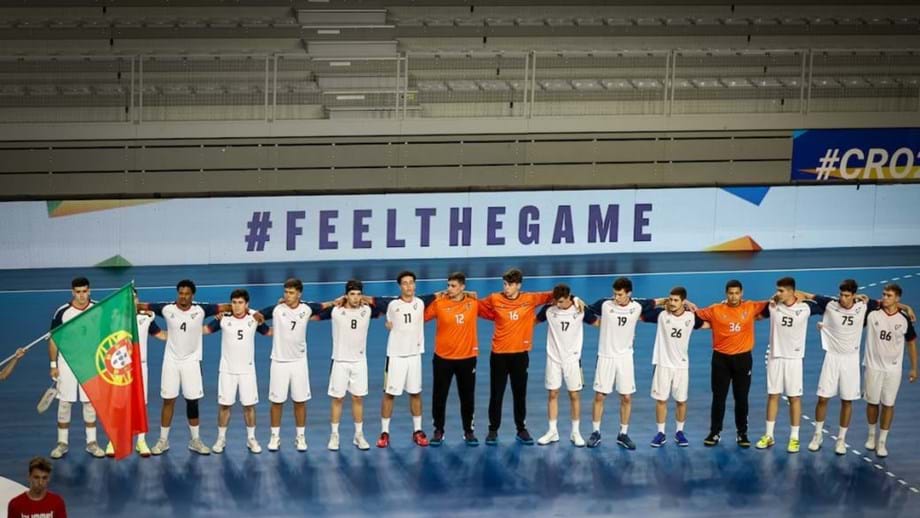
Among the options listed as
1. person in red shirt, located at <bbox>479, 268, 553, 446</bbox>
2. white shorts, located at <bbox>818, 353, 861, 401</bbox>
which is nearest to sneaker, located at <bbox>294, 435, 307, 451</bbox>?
person in red shirt, located at <bbox>479, 268, 553, 446</bbox>

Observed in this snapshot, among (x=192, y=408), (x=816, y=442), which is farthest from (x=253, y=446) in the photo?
(x=816, y=442)

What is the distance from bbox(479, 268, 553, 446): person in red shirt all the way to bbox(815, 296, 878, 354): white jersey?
9.81ft

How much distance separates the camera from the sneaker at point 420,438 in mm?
14578

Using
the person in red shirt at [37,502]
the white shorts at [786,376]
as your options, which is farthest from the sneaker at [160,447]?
the white shorts at [786,376]

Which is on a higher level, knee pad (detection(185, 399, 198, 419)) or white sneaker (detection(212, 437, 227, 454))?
knee pad (detection(185, 399, 198, 419))

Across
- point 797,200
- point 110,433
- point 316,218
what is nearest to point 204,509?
point 110,433

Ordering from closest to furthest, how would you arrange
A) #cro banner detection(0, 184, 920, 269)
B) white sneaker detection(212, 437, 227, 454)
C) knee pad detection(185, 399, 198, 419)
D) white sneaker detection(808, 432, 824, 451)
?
1. knee pad detection(185, 399, 198, 419)
2. white sneaker detection(212, 437, 227, 454)
3. white sneaker detection(808, 432, 824, 451)
4. #cro banner detection(0, 184, 920, 269)

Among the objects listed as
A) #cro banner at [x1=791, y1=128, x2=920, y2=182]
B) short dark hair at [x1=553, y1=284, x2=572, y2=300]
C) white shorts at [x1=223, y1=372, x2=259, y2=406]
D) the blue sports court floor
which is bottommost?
the blue sports court floor

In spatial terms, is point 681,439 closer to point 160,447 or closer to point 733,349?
point 733,349

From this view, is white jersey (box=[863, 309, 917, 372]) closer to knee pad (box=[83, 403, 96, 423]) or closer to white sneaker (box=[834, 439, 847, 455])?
white sneaker (box=[834, 439, 847, 455])

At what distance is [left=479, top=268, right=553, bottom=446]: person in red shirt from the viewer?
47.9ft

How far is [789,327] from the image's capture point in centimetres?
1445

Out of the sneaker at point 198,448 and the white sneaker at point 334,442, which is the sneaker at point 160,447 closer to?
the sneaker at point 198,448

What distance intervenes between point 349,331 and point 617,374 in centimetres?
296
